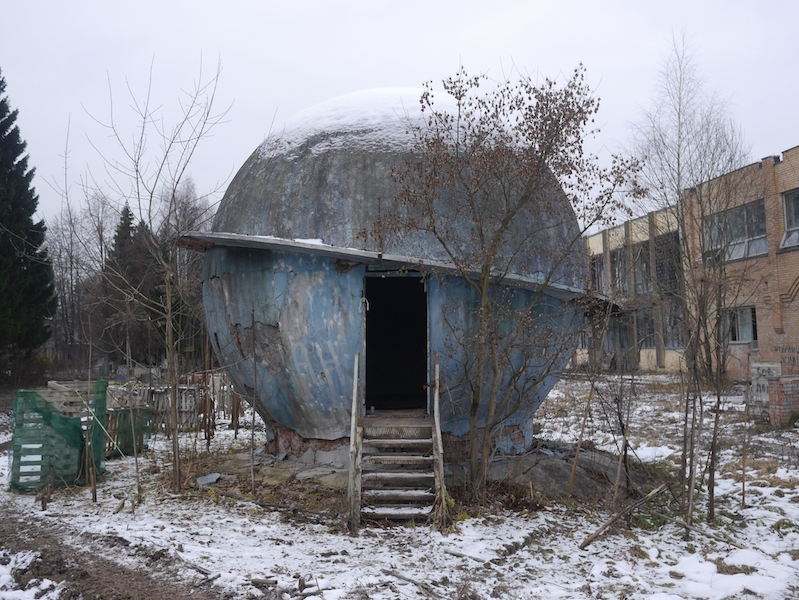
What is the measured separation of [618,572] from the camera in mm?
5773

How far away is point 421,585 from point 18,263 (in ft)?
81.1

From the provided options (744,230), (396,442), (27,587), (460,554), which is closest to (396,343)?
(396,442)

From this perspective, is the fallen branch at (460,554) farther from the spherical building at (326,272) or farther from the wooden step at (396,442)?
the spherical building at (326,272)

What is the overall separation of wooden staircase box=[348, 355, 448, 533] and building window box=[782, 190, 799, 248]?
1757 centimetres

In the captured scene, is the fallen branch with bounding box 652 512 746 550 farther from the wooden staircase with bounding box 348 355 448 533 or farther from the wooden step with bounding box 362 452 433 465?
the wooden step with bounding box 362 452 433 465

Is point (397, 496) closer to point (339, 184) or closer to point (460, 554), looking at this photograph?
point (460, 554)

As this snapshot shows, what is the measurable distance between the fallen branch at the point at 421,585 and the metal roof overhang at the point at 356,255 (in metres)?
3.63

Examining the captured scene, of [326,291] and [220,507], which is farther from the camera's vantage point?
[326,291]

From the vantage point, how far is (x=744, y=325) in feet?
76.6

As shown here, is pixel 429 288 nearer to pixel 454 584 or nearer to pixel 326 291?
pixel 326 291

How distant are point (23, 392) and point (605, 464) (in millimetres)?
8402

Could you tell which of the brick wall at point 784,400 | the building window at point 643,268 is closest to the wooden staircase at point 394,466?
the brick wall at point 784,400

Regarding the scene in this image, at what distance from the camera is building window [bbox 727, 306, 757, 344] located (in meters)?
22.8

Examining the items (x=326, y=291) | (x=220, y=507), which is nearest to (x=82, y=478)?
(x=220, y=507)
